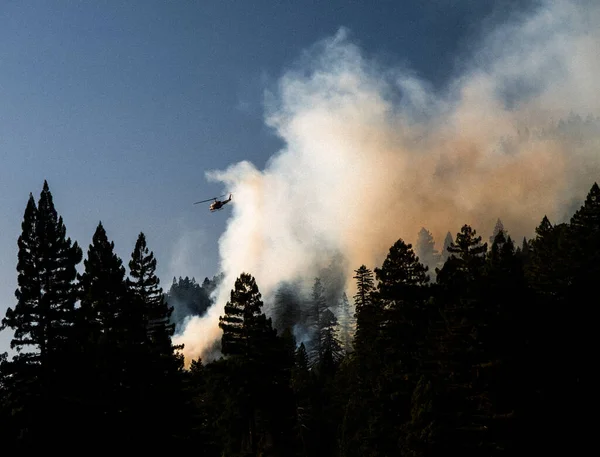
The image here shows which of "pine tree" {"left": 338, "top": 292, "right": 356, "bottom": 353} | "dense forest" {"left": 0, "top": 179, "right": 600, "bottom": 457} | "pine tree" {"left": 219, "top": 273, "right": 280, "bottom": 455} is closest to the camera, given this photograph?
"dense forest" {"left": 0, "top": 179, "right": 600, "bottom": 457}

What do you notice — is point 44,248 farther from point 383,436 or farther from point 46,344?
point 383,436

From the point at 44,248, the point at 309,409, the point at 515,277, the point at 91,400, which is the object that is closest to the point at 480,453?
the point at 515,277

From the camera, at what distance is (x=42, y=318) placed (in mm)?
37125

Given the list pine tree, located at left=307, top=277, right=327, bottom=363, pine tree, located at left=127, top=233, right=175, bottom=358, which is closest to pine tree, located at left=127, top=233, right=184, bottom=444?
pine tree, located at left=127, top=233, right=175, bottom=358

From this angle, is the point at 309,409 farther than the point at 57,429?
Yes

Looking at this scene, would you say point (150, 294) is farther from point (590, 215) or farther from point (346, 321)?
point (346, 321)

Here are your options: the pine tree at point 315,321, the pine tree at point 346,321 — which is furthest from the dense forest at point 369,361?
the pine tree at point 346,321

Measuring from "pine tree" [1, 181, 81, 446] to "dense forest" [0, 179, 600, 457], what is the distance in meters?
0.07

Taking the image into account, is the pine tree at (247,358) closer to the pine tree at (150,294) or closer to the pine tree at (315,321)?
the pine tree at (150,294)

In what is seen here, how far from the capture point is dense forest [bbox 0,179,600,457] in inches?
1273

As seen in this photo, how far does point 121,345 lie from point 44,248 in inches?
316

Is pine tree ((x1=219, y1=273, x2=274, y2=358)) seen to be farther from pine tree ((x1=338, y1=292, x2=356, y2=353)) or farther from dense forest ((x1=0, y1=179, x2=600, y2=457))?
pine tree ((x1=338, y1=292, x2=356, y2=353))

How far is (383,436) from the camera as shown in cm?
4275

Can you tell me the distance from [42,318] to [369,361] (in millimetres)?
27245
